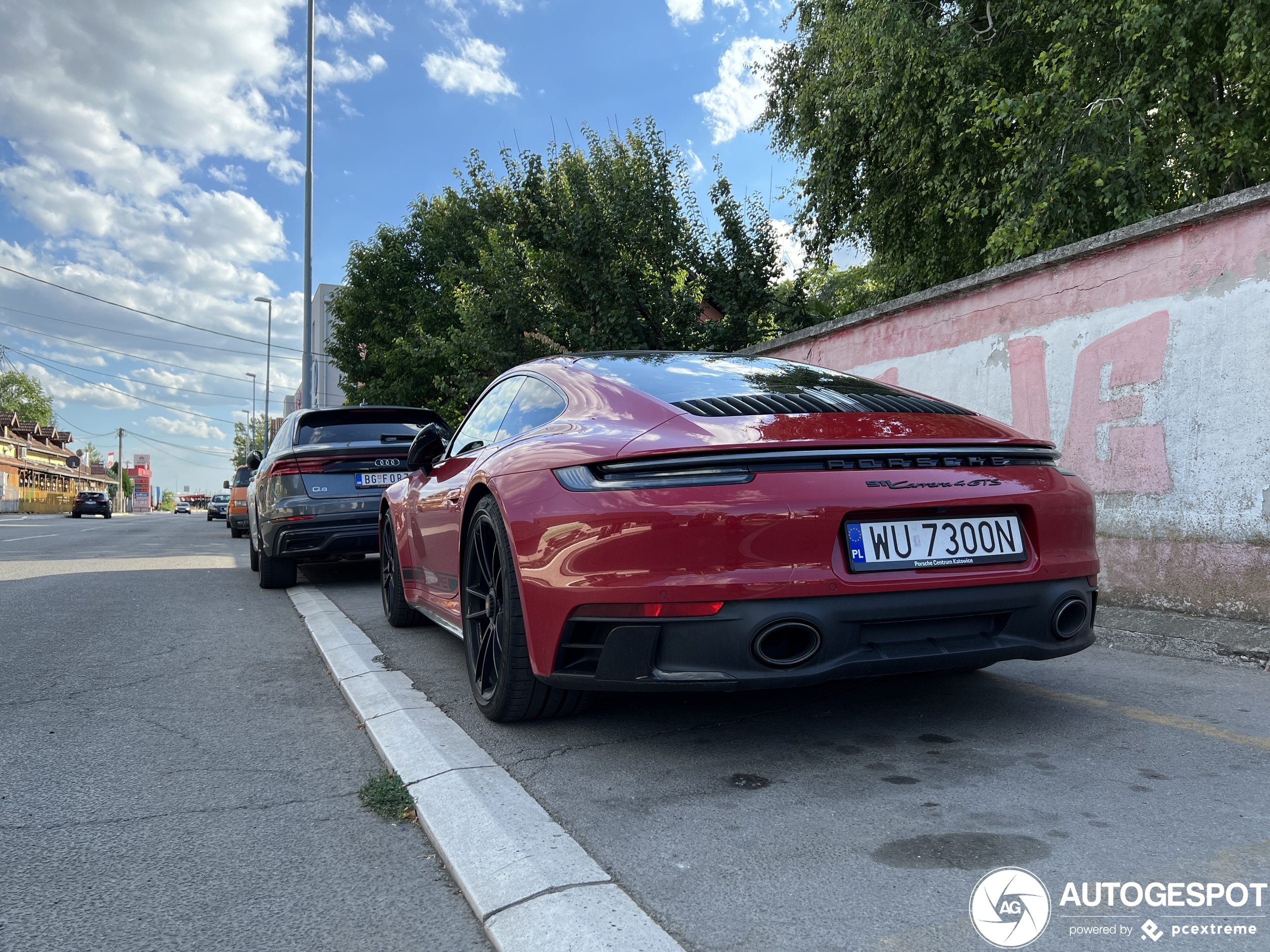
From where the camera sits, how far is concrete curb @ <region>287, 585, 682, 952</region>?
5.69 feet

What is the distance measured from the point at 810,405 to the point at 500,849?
1.64m

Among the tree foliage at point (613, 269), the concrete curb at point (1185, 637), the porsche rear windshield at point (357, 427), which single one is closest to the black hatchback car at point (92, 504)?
the tree foliage at point (613, 269)

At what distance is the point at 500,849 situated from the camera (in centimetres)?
212

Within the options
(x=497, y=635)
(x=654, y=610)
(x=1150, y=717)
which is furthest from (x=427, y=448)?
(x=1150, y=717)

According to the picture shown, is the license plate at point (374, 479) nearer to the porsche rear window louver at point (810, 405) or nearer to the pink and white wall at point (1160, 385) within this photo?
the pink and white wall at point (1160, 385)

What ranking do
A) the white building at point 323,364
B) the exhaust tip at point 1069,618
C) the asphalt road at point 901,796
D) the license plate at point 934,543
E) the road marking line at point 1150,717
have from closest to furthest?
the asphalt road at point 901,796 → the license plate at point 934,543 → the exhaust tip at point 1069,618 → the road marking line at point 1150,717 → the white building at point 323,364

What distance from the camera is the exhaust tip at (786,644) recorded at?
2441mm

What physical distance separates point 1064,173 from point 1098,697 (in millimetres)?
8396

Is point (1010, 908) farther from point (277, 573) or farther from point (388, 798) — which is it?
point (277, 573)

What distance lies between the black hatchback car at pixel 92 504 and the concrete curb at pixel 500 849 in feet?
170

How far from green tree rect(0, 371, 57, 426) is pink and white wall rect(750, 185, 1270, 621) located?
4182 inches

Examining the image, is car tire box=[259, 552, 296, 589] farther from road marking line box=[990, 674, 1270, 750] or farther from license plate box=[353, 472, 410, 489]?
road marking line box=[990, 674, 1270, 750]

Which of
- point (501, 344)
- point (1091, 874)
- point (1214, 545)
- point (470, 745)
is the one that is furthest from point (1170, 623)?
point (501, 344)

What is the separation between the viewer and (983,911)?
1.76 m
